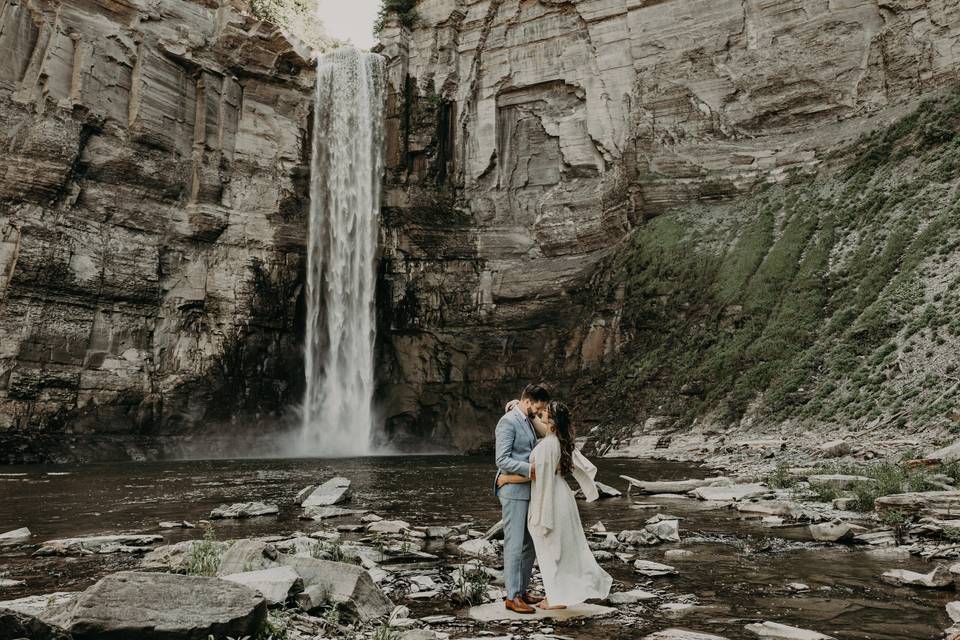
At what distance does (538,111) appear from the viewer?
45.9 metres

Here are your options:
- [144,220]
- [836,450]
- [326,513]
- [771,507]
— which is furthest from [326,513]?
[144,220]

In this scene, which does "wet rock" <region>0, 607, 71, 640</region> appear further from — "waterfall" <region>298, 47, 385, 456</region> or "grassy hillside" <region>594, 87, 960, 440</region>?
Result: "waterfall" <region>298, 47, 385, 456</region>

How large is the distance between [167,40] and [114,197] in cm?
1022

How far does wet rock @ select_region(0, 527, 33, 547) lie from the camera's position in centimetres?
953

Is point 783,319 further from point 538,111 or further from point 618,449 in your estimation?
point 538,111

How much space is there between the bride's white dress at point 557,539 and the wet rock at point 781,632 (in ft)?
4.74

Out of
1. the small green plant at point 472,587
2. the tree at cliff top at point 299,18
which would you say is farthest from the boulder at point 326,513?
the tree at cliff top at point 299,18

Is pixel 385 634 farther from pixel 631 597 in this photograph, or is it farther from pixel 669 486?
pixel 669 486

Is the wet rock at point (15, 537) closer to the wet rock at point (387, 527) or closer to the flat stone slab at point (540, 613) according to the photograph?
the wet rock at point (387, 527)

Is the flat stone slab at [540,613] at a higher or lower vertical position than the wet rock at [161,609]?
lower

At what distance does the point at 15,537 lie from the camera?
9766 millimetres

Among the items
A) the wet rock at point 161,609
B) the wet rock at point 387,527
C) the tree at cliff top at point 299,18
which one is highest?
the tree at cliff top at point 299,18

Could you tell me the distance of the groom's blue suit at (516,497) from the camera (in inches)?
235

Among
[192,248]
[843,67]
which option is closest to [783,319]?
[843,67]
